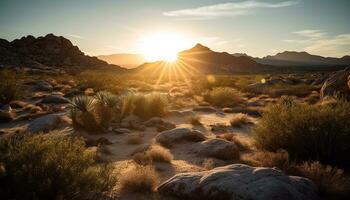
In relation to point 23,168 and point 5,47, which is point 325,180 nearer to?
point 23,168

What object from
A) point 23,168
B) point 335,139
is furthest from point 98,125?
point 335,139

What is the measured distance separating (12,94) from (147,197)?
53.3 feet

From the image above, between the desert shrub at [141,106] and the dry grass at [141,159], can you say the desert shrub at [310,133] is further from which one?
the desert shrub at [141,106]

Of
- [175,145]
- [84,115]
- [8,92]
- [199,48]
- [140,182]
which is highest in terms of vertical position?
[199,48]

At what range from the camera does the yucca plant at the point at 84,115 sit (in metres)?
11.5

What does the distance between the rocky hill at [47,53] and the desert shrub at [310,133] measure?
224 feet

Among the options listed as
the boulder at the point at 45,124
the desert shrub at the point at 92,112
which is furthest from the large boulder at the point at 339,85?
the boulder at the point at 45,124

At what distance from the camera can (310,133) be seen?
733 cm

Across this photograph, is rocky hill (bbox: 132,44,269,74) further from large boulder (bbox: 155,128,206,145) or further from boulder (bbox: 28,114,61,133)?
large boulder (bbox: 155,128,206,145)

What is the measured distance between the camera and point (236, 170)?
5516 millimetres

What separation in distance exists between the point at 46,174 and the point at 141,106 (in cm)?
1036

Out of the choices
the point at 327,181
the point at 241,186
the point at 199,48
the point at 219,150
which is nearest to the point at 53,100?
the point at 219,150

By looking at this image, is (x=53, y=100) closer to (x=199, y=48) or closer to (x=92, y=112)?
(x=92, y=112)

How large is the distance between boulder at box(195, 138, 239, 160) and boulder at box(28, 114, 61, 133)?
6.25 metres
